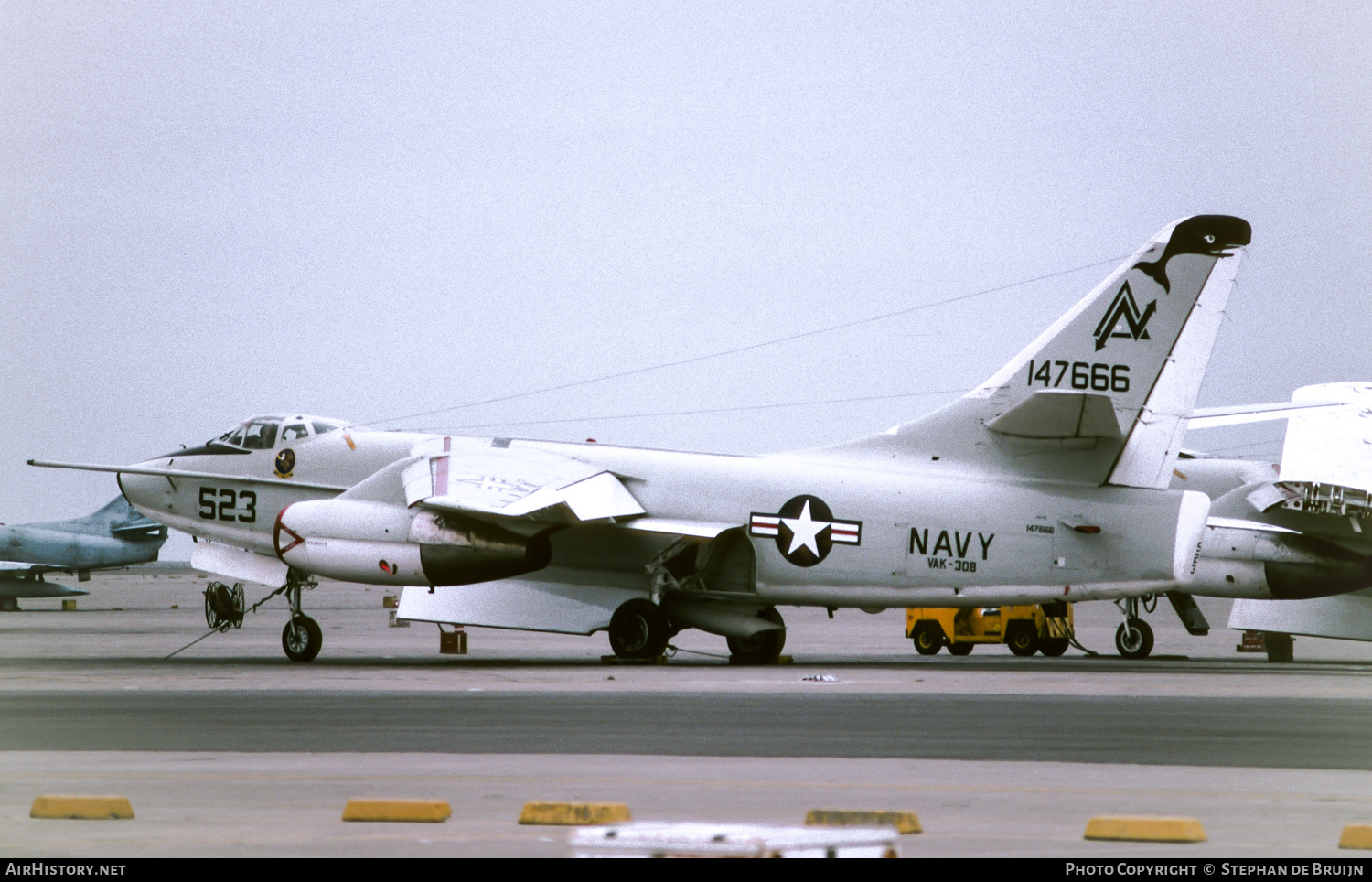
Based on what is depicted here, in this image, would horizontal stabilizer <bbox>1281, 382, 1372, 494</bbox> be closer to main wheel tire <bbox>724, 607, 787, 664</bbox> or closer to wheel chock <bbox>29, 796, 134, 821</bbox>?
main wheel tire <bbox>724, 607, 787, 664</bbox>

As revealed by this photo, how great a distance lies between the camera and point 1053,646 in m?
31.3

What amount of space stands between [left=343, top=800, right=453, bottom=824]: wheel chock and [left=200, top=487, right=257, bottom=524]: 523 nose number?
62.8 ft

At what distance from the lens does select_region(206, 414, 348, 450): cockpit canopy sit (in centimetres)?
2731

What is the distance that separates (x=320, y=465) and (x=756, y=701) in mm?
12262

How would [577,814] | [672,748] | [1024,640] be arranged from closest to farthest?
→ [577,814]
[672,748]
[1024,640]

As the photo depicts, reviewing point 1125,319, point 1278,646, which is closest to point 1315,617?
point 1278,646

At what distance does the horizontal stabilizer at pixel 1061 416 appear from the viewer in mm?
22109

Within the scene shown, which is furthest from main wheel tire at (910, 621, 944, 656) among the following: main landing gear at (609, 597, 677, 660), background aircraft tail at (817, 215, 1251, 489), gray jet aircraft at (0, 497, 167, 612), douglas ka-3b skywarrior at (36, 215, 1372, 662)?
gray jet aircraft at (0, 497, 167, 612)

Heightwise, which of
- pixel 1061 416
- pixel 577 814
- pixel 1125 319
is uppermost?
pixel 1125 319

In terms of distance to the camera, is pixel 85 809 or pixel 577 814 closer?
pixel 577 814

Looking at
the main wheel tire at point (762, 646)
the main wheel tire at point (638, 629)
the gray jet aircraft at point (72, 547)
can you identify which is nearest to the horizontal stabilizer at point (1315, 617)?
the main wheel tire at point (762, 646)

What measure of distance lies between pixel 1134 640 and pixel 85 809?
23602 millimetres

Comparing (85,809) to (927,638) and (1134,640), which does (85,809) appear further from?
(927,638)
